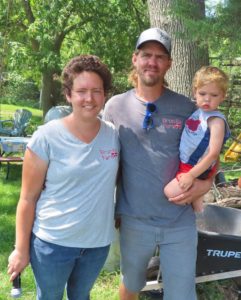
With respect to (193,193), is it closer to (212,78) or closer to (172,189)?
(172,189)

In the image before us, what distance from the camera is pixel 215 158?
7.56 ft

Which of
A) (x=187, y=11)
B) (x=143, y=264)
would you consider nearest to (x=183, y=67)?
(x=187, y=11)

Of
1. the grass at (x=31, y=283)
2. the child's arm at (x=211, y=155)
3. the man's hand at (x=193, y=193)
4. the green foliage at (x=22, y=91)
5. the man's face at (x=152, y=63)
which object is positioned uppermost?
the man's face at (x=152, y=63)

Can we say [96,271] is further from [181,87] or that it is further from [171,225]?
[181,87]

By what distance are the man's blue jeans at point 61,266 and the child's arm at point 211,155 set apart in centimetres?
53

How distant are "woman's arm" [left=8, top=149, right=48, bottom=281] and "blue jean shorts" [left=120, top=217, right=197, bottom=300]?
23.9 inches

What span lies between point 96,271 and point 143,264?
0.36m

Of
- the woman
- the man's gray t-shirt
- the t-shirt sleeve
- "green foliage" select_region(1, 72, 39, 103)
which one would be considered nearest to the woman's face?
the woman

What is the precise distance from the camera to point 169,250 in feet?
8.00

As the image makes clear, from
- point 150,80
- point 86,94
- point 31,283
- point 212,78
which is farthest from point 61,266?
point 31,283

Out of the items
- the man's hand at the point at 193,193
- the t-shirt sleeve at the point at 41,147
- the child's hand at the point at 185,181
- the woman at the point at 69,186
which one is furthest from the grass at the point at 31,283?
the t-shirt sleeve at the point at 41,147

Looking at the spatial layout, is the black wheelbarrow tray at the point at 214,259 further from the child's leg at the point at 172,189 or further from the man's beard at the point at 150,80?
the man's beard at the point at 150,80

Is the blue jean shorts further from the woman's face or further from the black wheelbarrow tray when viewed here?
the woman's face

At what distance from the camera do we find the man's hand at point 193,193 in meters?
2.32
